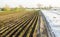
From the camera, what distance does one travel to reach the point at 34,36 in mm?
7465

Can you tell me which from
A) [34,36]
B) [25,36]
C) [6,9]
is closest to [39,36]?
[34,36]

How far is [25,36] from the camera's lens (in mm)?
7555

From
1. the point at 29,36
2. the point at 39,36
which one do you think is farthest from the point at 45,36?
the point at 29,36

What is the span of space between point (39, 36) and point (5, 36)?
1.67 m

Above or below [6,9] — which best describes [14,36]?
above

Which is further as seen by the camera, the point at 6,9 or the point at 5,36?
the point at 6,9

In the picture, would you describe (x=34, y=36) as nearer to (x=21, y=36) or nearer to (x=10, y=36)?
(x=21, y=36)

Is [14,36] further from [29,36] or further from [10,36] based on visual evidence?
[29,36]

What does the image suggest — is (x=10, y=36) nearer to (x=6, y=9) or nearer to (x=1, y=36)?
(x=1, y=36)

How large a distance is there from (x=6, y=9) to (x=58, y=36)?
40.8 metres

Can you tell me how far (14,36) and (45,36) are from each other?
1.53 meters

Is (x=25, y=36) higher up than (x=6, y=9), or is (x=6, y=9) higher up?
(x=25, y=36)

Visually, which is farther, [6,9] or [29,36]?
[6,9]

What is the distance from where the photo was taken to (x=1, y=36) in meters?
7.36
